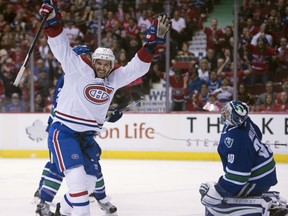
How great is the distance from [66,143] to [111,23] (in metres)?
6.45

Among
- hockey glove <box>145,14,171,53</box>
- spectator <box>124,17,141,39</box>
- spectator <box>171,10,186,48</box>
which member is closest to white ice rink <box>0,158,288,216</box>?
hockey glove <box>145,14,171,53</box>

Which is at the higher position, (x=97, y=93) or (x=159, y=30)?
(x=159, y=30)

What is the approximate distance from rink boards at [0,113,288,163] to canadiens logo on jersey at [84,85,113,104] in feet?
16.7

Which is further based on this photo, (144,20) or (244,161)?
(144,20)

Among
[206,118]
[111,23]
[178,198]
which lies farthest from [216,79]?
[178,198]

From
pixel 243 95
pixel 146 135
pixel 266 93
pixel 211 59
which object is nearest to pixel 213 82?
pixel 211 59

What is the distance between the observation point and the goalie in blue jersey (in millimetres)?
4496

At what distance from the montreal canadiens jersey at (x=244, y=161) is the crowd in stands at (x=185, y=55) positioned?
4945 millimetres

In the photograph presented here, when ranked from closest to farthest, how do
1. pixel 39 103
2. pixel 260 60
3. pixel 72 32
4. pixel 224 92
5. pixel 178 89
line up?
pixel 224 92
pixel 260 60
pixel 178 89
pixel 39 103
pixel 72 32

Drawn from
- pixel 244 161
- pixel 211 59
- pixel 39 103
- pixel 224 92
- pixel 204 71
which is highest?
pixel 244 161

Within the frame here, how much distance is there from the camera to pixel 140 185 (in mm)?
7270

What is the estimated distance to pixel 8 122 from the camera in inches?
408

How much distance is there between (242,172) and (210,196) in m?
0.43

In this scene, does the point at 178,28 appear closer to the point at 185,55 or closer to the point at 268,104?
the point at 185,55
